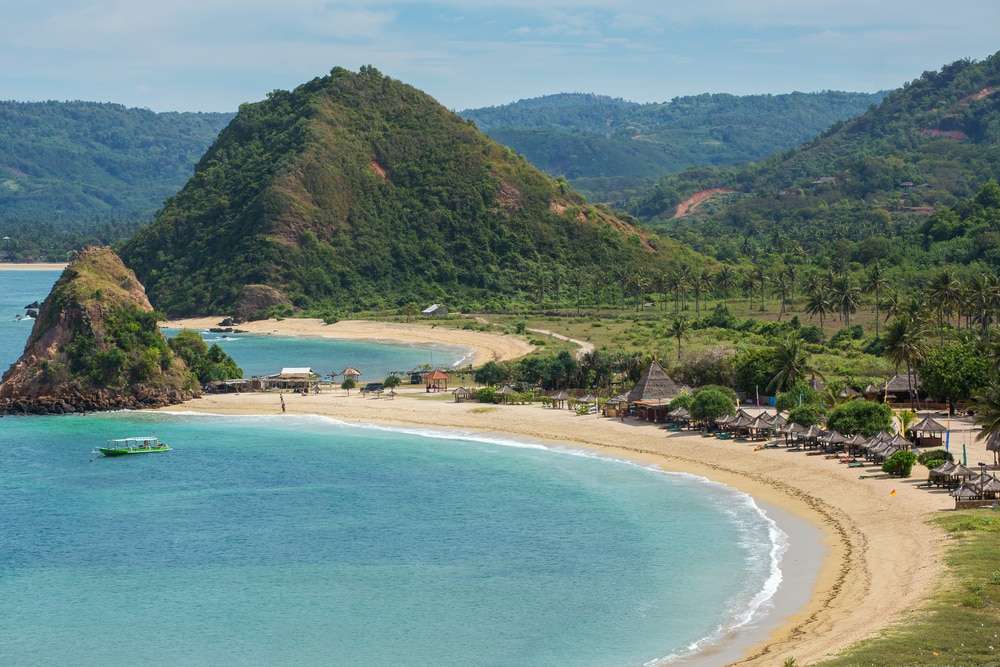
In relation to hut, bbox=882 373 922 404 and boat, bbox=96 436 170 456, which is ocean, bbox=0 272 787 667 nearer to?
boat, bbox=96 436 170 456

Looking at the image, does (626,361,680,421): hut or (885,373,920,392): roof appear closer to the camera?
(885,373,920,392): roof

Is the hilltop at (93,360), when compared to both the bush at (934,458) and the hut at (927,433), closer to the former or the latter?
the hut at (927,433)

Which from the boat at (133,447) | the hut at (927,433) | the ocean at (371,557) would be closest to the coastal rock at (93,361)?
the ocean at (371,557)

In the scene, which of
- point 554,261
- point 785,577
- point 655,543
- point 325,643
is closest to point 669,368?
point 655,543

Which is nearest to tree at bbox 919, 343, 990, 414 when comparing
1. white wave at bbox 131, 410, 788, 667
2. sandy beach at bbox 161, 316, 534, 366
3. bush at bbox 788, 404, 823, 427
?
bush at bbox 788, 404, 823, 427

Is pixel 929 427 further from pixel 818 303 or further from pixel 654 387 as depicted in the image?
pixel 818 303
